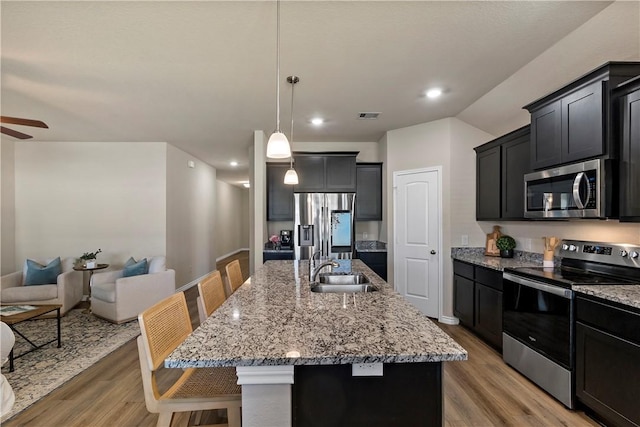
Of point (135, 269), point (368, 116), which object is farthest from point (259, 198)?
point (135, 269)

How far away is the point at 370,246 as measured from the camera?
5.11m

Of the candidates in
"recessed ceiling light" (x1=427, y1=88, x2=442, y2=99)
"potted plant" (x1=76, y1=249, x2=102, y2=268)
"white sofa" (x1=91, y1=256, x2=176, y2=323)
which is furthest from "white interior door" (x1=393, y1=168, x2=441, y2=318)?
"potted plant" (x1=76, y1=249, x2=102, y2=268)

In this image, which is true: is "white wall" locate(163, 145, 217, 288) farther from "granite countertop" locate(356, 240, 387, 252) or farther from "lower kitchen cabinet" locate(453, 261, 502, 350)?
"lower kitchen cabinet" locate(453, 261, 502, 350)

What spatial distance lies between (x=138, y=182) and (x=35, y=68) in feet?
9.12

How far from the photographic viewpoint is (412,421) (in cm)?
122

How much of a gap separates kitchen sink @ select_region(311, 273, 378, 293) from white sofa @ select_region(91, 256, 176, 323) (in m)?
2.90

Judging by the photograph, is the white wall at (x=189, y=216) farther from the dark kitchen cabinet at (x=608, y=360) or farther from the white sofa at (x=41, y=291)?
the dark kitchen cabinet at (x=608, y=360)

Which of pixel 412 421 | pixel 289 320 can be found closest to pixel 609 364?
pixel 412 421

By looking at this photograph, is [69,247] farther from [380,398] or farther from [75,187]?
[380,398]

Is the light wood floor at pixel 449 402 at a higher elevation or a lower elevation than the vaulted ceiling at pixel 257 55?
lower

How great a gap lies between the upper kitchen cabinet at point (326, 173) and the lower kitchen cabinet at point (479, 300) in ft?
6.45

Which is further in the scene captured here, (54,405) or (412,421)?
(54,405)

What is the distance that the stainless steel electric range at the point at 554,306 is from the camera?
224 cm

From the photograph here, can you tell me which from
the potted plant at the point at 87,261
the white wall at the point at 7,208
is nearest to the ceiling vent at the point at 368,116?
the potted plant at the point at 87,261
